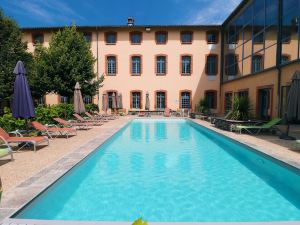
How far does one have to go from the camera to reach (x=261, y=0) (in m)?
15.0

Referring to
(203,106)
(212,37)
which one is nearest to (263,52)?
(203,106)

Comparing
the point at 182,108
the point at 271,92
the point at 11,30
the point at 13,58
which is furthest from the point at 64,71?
the point at 271,92

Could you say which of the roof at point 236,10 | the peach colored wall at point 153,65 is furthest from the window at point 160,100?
the roof at point 236,10

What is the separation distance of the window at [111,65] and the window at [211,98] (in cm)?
882

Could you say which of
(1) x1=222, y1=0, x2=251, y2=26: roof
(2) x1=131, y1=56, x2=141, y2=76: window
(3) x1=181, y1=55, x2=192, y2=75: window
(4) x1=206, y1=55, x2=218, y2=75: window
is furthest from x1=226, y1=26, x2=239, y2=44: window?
(2) x1=131, y1=56, x2=141, y2=76: window

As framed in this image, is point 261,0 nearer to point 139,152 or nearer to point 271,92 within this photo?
point 271,92

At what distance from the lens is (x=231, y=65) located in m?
20.5

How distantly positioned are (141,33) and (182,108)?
7839 mm

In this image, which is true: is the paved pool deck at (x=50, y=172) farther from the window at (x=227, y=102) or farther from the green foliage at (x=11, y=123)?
the window at (x=227, y=102)

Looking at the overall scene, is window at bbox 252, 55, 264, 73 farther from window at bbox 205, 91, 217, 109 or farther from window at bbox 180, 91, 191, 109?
window at bbox 180, 91, 191, 109

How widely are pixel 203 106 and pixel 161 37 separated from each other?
7.46m

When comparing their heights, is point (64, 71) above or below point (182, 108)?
above

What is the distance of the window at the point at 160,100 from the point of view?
23.4 meters

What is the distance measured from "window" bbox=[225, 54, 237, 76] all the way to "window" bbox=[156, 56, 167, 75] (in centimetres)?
549
